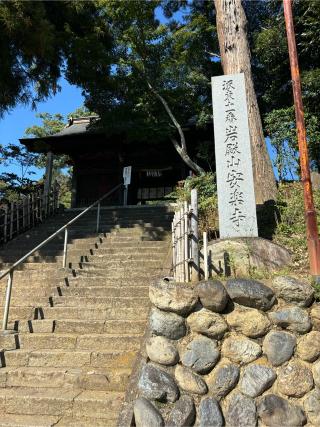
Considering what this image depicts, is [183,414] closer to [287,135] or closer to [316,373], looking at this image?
[316,373]

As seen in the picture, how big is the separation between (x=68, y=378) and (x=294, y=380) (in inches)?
89.2

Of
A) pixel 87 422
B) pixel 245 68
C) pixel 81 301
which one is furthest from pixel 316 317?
pixel 245 68

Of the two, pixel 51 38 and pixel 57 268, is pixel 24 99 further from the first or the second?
pixel 57 268

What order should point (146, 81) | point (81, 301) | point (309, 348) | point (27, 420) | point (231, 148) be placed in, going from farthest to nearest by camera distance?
point (146, 81)
point (81, 301)
point (231, 148)
point (27, 420)
point (309, 348)

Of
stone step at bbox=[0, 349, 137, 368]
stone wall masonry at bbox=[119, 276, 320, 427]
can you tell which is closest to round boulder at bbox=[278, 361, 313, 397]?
stone wall masonry at bbox=[119, 276, 320, 427]

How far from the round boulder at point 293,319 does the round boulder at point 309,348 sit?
0.24ft

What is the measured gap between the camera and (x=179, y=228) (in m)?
4.39

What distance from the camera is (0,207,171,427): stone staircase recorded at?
3707 millimetres

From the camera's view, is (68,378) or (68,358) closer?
(68,378)

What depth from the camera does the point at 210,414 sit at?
3.18 m

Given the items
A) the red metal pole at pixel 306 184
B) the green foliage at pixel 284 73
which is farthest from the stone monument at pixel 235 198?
the green foliage at pixel 284 73

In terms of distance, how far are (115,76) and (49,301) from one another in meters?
7.71

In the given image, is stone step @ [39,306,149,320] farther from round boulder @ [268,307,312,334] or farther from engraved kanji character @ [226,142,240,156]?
engraved kanji character @ [226,142,240,156]

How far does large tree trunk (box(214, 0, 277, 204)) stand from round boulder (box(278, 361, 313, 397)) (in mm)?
4034
